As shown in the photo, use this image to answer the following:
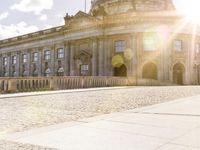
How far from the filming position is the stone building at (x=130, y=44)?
4125 cm

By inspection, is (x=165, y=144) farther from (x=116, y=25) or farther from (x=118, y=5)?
(x=118, y=5)

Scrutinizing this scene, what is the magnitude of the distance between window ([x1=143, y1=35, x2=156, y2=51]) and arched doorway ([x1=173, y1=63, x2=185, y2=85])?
455 cm

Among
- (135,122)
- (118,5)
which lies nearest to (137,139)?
(135,122)

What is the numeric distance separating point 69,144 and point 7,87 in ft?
51.6

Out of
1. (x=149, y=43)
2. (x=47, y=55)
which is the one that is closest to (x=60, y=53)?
(x=47, y=55)

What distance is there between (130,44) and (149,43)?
2.75m

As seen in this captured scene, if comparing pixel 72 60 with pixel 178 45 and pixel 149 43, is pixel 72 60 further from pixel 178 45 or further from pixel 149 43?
pixel 178 45

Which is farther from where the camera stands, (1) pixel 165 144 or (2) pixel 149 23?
(2) pixel 149 23

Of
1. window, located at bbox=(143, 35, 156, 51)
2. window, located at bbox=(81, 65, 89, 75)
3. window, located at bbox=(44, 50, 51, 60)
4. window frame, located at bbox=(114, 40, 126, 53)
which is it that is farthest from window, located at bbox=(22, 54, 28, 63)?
window, located at bbox=(143, 35, 156, 51)

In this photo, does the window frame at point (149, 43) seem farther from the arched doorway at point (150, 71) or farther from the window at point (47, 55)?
the window at point (47, 55)

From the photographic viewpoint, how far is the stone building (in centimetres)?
4125

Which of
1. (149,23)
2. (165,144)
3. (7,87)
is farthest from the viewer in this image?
(149,23)

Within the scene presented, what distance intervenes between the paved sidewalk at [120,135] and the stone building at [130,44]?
34.2 meters

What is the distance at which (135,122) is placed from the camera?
682 cm
